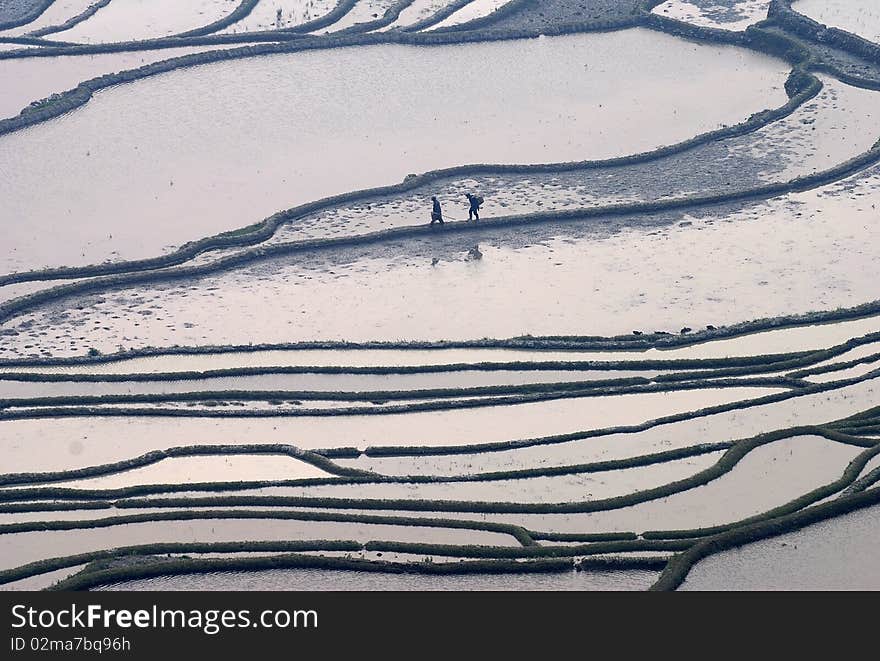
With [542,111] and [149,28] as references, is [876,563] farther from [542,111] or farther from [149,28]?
[149,28]

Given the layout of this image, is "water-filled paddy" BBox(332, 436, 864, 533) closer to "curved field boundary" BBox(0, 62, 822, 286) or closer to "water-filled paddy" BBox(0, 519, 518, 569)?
"water-filled paddy" BBox(0, 519, 518, 569)

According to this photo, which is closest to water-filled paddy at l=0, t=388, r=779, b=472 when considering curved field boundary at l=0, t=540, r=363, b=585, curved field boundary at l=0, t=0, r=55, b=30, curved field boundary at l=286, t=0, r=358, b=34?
curved field boundary at l=0, t=540, r=363, b=585

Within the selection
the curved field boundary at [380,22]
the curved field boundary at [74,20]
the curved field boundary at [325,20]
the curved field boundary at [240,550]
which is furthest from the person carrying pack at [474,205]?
the curved field boundary at [74,20]

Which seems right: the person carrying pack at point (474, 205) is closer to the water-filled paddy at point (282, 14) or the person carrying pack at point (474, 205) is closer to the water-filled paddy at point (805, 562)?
the water-filled paddy at point (282, 14)

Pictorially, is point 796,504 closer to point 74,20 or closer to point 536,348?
point 536,348
